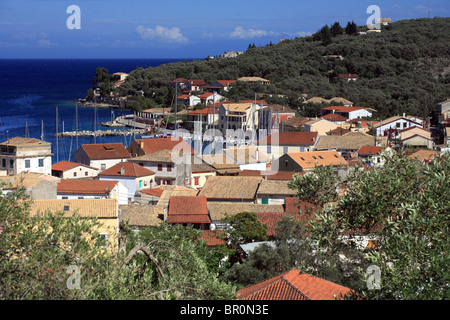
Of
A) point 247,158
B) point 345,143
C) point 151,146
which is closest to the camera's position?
point 247,158

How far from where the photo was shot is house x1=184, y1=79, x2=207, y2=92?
6800 centimetres

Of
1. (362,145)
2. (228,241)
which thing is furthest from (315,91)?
(228,241)

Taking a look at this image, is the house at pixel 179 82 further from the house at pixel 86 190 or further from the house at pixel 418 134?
the house at pixel 86 190

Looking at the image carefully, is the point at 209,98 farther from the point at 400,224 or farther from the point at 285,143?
the point at 400,224

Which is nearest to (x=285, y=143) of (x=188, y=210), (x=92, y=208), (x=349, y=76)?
(x=188, y=210)

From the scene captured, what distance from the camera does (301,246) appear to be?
10305 millimetres

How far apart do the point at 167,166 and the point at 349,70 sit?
163 feet

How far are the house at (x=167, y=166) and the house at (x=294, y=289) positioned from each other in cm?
1509

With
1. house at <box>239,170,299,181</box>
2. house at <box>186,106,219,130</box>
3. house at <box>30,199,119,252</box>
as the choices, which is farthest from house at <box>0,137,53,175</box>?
house at <box>186,106,219,130</box>

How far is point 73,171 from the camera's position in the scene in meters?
23.9

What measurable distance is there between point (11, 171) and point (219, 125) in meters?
25.5

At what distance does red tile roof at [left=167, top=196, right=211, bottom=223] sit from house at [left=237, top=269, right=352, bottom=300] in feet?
21.6

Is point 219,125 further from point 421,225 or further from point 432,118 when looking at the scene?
point 421,225

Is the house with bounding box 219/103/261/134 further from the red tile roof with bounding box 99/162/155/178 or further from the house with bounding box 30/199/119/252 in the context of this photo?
the house with bounding box 30/199/119/252
